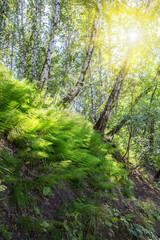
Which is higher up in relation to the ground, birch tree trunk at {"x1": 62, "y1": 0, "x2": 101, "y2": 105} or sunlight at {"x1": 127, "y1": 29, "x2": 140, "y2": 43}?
sunlight at {"x1": 127, "y1": 29, "x2": 140, "y2": 43}

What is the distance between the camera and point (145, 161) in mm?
5797

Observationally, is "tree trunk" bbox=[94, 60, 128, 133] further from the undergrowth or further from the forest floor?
the forest floor

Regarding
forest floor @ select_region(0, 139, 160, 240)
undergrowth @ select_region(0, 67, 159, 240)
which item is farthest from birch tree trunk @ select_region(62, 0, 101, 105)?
forest floor @ select_region(0, 139, 160, 240)

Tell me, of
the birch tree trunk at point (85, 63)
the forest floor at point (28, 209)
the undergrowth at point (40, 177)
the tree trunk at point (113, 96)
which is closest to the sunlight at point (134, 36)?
the tree trunk at point (113, 96)

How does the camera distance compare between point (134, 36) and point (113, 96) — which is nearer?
point (134, 36)

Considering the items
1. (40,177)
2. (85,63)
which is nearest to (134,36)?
(85,63)

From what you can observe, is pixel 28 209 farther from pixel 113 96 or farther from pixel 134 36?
pixel 134 36

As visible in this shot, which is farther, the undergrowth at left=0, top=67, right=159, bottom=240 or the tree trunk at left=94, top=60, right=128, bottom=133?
the tree trunk at left=94, top=60, right=128, bottom=133

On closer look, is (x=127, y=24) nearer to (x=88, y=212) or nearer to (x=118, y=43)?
(x=118, y=43)

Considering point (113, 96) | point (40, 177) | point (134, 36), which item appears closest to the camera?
point (40, 177)

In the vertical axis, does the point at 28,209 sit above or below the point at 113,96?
below

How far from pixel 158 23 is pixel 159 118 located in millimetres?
4528

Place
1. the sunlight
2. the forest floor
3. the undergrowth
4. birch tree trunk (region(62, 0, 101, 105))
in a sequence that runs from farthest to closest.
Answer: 1. the sunlight
2. birch tree trunk (region(62, 0, 101, 105))
3. the undergrowth
4. the forest floor

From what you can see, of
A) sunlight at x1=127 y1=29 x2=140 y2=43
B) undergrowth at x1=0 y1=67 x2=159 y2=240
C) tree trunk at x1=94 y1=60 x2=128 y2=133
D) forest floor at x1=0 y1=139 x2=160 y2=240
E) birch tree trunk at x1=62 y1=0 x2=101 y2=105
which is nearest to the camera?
forest floor at x1=0 y1=139 x2=160 y2=240
